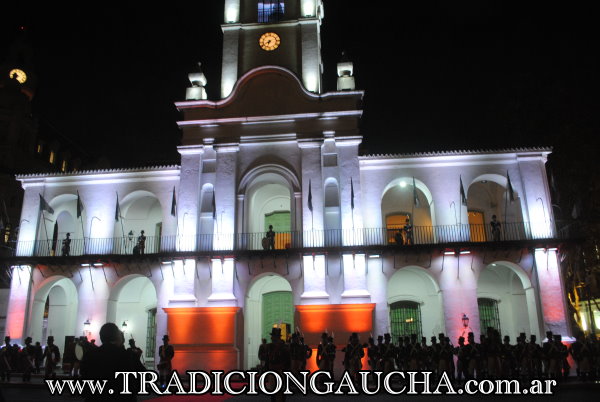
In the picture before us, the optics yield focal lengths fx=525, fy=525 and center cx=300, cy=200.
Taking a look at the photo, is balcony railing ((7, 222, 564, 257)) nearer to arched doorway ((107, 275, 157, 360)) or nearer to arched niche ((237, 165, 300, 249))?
arched niche ((237, 165, 300, 249))

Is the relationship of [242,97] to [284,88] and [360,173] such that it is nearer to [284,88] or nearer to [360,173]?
[284,88]

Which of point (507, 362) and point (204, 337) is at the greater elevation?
point (204, 337)

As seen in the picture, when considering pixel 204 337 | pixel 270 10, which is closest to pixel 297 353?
pixel 204 337

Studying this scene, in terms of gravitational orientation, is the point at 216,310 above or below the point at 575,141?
below

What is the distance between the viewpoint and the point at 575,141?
25344 millimetres

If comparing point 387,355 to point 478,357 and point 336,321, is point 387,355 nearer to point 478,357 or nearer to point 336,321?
point 478,357

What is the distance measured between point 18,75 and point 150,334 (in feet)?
93.3

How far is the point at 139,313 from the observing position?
2667 cm

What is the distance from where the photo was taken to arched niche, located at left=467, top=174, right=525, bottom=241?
76.4 feet

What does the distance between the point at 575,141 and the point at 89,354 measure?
2556cm

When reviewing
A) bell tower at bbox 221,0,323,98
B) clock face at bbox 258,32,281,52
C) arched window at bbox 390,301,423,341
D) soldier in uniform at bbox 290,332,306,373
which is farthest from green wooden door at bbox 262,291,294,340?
clock face at bbox 258,32,281,52

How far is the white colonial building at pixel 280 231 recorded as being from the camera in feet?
71.3

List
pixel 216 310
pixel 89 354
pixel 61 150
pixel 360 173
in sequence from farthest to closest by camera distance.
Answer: pixel 61 150
pixel 360 173
pixel 216 310
pixel 89 354

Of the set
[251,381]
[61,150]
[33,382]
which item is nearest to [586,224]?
[251,381]
